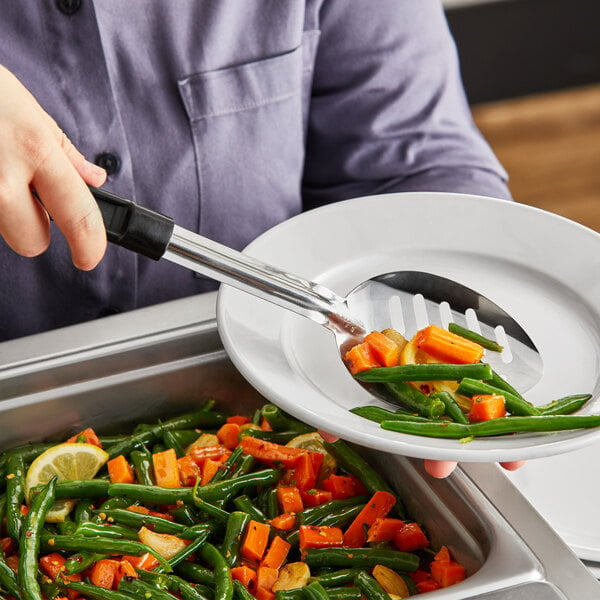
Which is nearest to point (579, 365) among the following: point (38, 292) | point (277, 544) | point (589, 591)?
point (589, 591)

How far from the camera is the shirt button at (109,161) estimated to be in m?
1.63

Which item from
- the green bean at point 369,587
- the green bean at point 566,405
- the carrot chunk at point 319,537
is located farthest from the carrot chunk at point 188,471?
the green bean at point 566,405

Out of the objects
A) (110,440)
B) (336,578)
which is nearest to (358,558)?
(336,578)

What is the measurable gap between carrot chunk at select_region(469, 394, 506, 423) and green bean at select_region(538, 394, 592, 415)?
51mm

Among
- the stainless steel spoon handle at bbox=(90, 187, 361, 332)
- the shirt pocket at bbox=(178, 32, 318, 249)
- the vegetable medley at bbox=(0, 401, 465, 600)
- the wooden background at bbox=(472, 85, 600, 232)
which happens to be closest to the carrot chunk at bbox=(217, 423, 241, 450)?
the vegetable medley at bbox=(0, 401, 465, 600)

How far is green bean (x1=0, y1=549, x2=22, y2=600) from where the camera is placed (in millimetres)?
1199

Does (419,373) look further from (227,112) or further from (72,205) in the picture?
(227,112)

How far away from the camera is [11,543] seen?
1304mm

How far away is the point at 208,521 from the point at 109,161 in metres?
0.70

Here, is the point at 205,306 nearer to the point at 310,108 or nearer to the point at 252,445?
the point at 252,445

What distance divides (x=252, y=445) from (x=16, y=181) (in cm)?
59

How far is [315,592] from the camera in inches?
45.8

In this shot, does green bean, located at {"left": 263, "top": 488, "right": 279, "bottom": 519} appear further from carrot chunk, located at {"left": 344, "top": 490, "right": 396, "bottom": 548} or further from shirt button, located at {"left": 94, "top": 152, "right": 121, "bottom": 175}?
shirt button, located at {"left": 94, "top": 152, "right": 121, "bottom": 175}

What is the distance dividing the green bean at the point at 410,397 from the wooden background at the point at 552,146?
2960 millimetres
